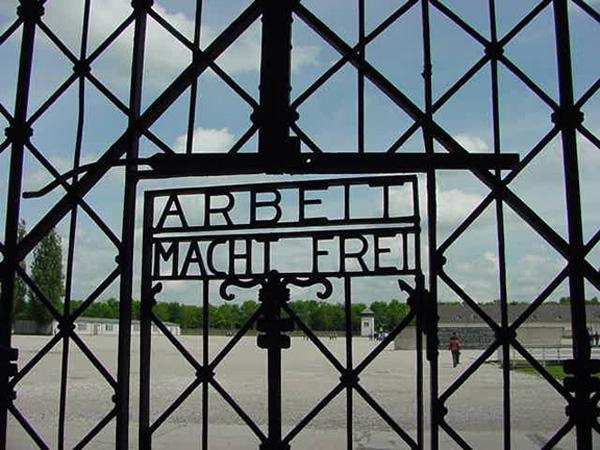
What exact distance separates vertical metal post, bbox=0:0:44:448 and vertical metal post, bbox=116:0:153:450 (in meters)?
0.65

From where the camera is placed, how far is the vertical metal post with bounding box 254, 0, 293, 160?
12.0 feet

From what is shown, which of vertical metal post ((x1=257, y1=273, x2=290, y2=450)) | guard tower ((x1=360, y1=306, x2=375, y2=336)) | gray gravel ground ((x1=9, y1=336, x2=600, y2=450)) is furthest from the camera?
guard tower ((x1=360, y1=306, x2=375, y2=336))

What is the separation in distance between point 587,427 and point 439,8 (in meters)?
2.40

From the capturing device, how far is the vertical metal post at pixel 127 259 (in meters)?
3.67

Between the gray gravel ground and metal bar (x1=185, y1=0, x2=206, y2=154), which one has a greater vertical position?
metal bar (x1=185, y1=0, x2=206, y2=154)

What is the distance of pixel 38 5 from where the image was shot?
13.3 ft

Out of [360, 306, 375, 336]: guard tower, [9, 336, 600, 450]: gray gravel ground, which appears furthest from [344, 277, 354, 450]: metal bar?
[360, 306, 375, 336]: guard tower

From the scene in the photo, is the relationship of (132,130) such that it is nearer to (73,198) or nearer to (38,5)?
(73,198)

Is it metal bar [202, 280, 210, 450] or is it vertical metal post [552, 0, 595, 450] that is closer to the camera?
vertical metal post [552, 0, 595, 450]

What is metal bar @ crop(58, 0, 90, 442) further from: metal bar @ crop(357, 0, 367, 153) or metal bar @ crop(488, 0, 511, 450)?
metal bar @ crop(488, 0, 511, 450)

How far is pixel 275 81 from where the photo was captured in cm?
373

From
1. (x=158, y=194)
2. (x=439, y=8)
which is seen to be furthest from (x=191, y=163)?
(x=439, y=8)

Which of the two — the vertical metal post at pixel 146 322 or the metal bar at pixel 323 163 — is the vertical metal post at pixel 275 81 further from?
the vertical metal post at pixel 146 322

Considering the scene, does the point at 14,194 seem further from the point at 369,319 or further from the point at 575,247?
the point at 369,319
